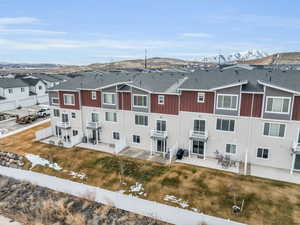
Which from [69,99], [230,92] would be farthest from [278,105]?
[69,99]

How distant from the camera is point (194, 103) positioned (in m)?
22.1

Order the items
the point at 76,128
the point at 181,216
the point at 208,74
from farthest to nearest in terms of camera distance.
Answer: the point at 76,128 → the point at 208,74 → the point at 181,216

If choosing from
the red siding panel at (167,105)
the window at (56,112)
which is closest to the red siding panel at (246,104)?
the red siding panel at (167,105)

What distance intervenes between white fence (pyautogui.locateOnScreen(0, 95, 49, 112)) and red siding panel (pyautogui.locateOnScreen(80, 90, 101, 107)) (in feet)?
96.5

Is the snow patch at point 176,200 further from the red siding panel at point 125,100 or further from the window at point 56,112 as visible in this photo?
the window at point 56,112

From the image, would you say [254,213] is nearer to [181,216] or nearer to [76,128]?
[181,216]

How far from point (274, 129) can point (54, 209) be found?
21.0m

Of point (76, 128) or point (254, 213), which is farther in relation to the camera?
point (76, 128)

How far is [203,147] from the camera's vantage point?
74.9 feet

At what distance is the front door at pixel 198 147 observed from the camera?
2286cm

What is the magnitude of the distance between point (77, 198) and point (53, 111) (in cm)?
1663

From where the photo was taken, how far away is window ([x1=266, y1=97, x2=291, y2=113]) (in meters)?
18.8

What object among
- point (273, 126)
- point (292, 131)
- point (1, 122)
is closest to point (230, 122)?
point (273, 126)

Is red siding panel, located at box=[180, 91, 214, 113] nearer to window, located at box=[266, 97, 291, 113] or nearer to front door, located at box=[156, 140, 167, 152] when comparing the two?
front door, located at box=[156, 140, 167, 152]
